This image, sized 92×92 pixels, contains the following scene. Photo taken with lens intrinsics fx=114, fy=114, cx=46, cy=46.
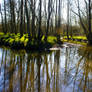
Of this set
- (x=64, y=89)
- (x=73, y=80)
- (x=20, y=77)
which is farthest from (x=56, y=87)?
(x=20, y=77)

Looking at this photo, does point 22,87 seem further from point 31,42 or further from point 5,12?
point 5,12

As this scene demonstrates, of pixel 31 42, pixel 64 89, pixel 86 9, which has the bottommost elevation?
pixel 64 89

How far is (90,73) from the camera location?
4934 millimetres

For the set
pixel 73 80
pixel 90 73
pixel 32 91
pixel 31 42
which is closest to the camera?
pixel 32 91

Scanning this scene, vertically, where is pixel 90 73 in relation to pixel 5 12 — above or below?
below

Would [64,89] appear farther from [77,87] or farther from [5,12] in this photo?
[5,12]

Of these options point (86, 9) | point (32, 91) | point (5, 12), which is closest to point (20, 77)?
point (32, 91)

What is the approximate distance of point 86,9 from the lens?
19.4 m

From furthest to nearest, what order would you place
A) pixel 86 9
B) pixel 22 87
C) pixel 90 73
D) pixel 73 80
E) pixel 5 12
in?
pixel 5 12, pixel 86 9, pixel 90 73, pixel 73 80, pixel 22 87

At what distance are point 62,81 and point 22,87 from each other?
1443 mm

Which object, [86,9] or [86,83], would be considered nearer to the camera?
[86,83]

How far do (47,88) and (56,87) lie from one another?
29cm

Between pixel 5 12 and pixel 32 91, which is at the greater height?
pixel 5 12

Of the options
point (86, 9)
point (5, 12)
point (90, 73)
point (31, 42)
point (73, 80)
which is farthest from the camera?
point (5, 12)
